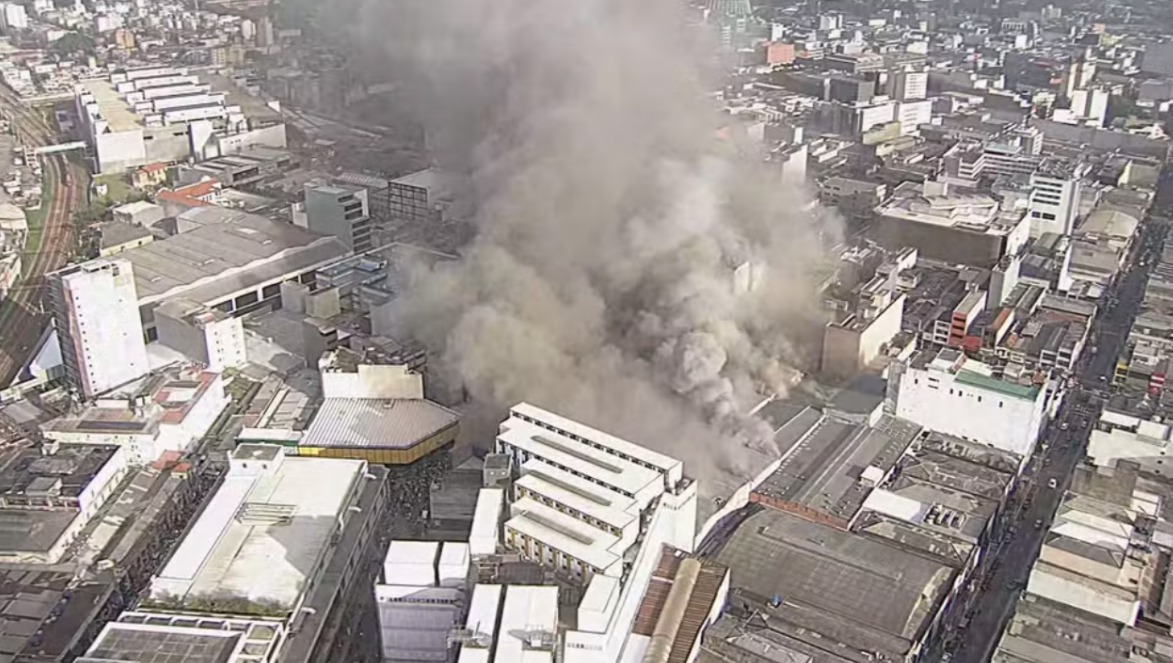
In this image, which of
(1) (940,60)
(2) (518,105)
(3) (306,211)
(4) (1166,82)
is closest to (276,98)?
(3) (306,211)

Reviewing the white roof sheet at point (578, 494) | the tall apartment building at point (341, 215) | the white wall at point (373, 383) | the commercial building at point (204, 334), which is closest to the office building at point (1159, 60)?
the tall apartment building at point (341, 215)

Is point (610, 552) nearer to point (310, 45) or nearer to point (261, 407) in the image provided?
point (261, 407)

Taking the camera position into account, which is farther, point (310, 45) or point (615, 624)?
point (310, 45)

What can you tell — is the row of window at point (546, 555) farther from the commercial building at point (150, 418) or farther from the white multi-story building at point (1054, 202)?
the white multi-story building at point (1054, 202)

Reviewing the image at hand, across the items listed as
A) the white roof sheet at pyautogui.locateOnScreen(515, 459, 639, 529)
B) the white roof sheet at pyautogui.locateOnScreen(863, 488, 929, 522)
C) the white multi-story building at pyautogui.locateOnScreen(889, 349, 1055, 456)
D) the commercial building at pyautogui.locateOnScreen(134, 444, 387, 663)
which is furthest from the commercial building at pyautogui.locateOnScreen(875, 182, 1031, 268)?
the commercial building at pyautogui.locateOnScreen(134, 444, 387, 663)

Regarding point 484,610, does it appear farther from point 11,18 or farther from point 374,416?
point 11,18

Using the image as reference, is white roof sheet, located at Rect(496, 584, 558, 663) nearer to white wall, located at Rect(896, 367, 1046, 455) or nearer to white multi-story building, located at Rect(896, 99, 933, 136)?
white wall, located at Rect(896, 367, 1046, 455)

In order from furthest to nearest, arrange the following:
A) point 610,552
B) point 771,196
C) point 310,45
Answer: point 310,45
point 771,196
point 610,552
